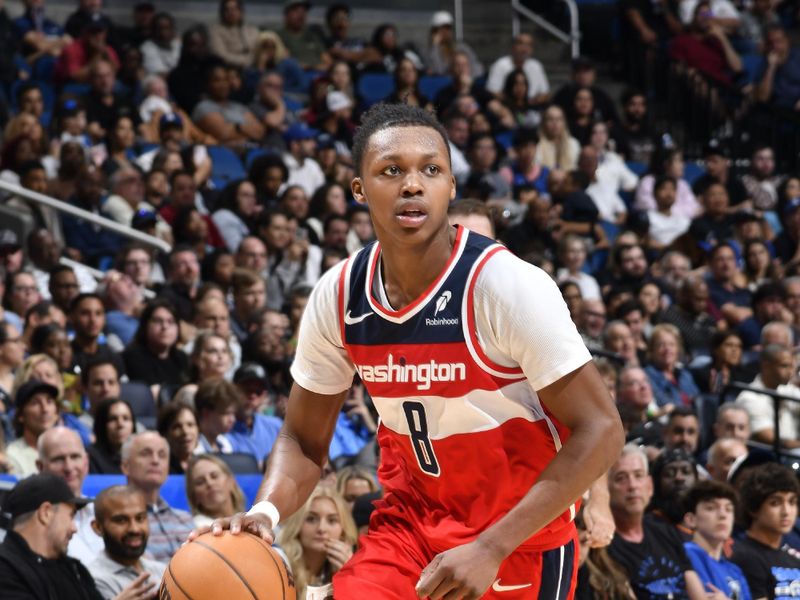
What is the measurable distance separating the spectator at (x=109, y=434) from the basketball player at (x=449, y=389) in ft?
12.9

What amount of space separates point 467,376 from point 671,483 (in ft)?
15.0

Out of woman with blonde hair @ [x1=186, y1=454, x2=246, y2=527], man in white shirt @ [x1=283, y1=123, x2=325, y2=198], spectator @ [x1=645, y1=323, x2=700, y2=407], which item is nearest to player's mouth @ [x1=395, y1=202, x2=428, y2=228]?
woman with blonde hair @ [x1=186, y1=454, x2=246, y2=527]

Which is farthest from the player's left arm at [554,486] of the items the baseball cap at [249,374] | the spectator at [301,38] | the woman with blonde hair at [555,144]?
the spectator at [301,38]

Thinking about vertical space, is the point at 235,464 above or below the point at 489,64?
below

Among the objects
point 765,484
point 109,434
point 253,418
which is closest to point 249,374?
point 253,418

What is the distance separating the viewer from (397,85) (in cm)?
1446

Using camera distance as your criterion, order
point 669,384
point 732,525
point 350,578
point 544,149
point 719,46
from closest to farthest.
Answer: point 350,578, point 732,525, point 669,384, point 544,149, point 719,46

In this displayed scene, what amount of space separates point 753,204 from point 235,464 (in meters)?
8.24

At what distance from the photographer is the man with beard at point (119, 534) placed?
6.23 metres

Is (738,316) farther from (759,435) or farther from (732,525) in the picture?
(732,525)

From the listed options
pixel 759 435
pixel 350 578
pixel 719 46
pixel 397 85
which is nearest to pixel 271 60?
pixel 397 85

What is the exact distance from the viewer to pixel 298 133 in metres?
13.2

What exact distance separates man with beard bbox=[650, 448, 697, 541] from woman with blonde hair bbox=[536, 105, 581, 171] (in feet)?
20.8

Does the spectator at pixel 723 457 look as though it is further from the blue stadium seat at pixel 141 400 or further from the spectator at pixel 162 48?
the spectator at pixel 162 48
